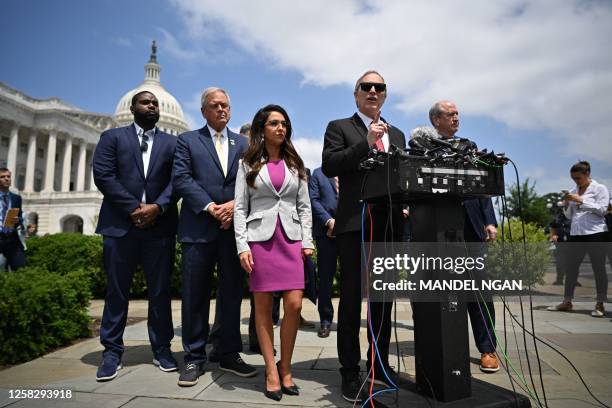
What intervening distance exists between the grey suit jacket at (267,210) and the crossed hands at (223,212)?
307mm

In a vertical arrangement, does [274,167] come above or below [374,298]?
above

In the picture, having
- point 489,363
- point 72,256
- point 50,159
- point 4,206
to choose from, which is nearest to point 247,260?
point 489,363

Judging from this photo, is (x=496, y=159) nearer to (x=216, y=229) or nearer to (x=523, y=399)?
(x=523, y=399)

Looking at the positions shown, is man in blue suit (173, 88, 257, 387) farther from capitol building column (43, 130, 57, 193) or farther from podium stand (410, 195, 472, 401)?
capitol building column (43, 130, 57, 193)

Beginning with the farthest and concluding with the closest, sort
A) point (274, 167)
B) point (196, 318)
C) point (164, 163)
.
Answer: point (164, 163) < point (196, 318) < point (274, 167)

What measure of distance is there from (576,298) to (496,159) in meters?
8.87

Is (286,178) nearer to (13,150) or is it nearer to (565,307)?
(565,307)

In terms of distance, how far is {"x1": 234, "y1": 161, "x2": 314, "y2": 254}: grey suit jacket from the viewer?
3.42m

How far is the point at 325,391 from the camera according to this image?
3.31 metres

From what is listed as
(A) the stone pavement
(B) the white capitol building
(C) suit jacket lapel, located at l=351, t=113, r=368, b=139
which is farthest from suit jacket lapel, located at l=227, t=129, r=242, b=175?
(B) the white capitol building

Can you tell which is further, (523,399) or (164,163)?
(164,163)

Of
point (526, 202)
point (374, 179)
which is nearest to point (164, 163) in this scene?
point (374, 179)

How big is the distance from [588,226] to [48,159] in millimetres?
80730

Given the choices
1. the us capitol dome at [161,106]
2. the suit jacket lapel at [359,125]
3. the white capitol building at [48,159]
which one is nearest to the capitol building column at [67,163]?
the white capitol building at [48,159]
